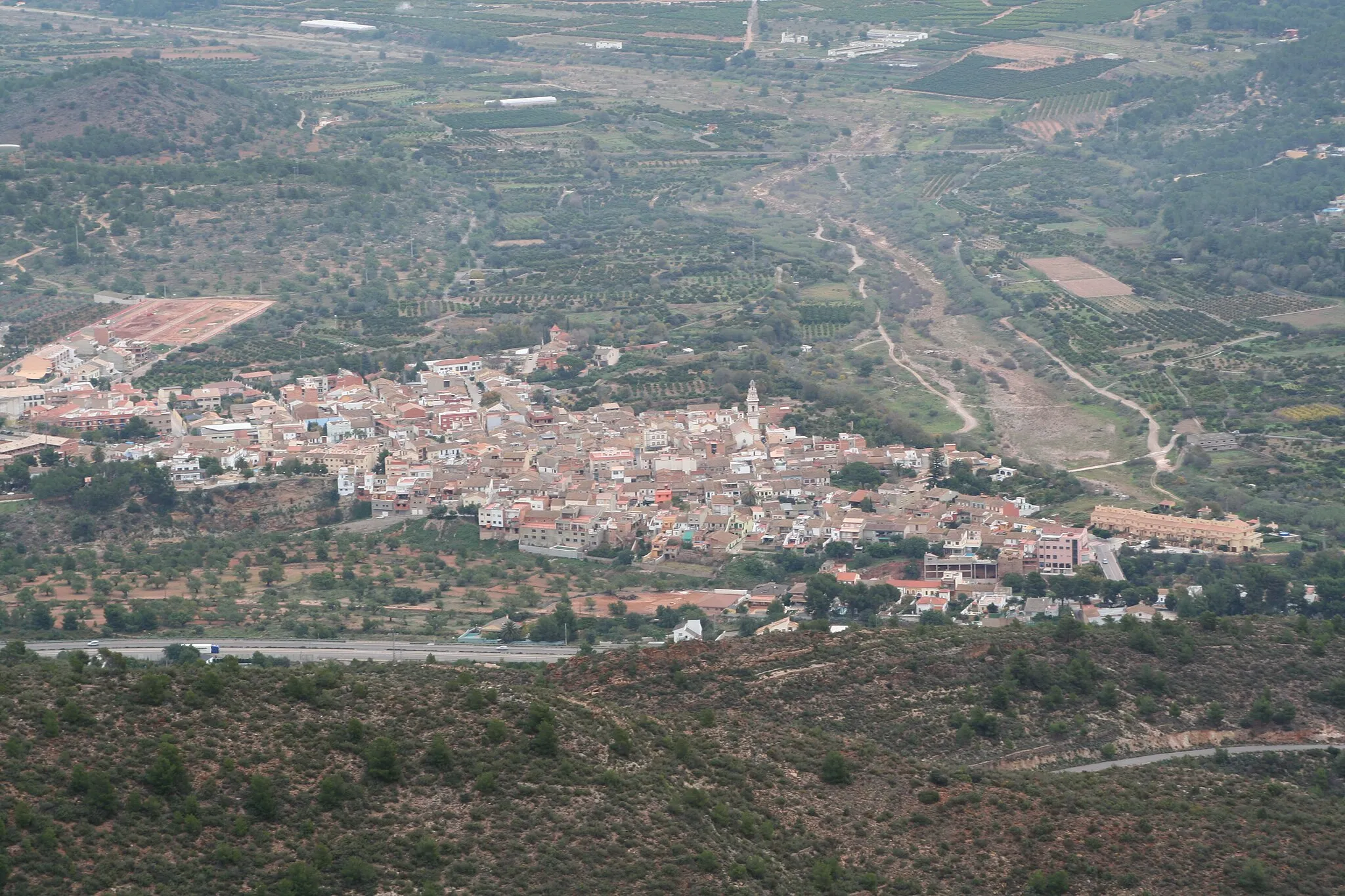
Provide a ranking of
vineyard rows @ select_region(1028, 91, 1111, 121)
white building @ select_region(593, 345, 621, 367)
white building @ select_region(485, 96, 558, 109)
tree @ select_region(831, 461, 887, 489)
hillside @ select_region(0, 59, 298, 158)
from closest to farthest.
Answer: tree @ select_region(831, 461, 887, 489) < white building @ select_region(593, 345, 621, 367) < hillside @ select_region(0, 59, 298, 158) < vineyard rows @ select_region(1028, 91, 1111, 121) < white building @ select_region(485, 96, 558, 109)

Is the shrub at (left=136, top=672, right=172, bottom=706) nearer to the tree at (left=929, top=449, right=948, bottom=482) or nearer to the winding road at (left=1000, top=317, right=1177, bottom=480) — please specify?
the tree at (left=929, top=449, right=948, bottom=482)

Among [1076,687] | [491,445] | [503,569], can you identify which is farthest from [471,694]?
[491,445]

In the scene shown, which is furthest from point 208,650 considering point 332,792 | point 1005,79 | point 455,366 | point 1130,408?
point 1005,79

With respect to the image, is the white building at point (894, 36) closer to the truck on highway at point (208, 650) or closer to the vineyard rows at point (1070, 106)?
the vineyard rows at point (1070, 106)

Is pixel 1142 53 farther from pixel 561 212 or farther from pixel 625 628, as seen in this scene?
pixel 625 628

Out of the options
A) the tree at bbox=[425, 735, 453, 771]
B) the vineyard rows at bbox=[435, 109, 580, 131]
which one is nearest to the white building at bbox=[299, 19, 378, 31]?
the vineyard rows at bbox=[435, 109, 580, 131]

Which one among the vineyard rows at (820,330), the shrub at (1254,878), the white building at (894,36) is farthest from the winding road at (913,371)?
the white building at (894,36)

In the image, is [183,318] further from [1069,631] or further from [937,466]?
[1069,631]
